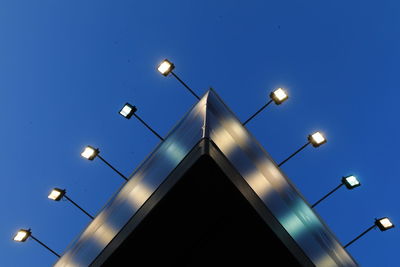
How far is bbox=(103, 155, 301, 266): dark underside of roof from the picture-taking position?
17.7 ft

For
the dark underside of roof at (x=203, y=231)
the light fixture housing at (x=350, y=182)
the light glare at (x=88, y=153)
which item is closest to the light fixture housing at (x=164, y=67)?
the light glare at (x=88, y=153)

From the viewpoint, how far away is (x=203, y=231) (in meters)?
5.89

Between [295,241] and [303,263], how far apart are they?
32 centimetres

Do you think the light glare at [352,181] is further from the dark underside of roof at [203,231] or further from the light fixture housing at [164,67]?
the light fixture housing at [164,67]

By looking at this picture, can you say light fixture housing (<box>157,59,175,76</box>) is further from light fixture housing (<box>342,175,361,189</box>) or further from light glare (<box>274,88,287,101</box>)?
light fixture housing (<box>342,175,361,189</box>)

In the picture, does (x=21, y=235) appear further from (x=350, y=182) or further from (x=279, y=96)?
(x=350, y=182)

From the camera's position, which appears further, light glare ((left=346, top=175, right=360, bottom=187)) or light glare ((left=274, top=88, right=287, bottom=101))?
light glare ((left=346, top=175, right=360, bottom=187))

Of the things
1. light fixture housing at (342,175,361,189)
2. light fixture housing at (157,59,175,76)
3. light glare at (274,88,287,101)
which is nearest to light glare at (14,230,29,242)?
light fixture housing at (157,59,175,76)

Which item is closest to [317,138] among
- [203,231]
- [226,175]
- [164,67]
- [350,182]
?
[350,182]

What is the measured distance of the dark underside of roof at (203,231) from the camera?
5.39 meters

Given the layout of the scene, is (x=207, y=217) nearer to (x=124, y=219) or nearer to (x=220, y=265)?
(x=220, y=265)

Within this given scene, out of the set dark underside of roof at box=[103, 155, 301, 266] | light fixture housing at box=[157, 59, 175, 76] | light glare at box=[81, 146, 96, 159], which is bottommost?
dark underside of roof at box=[103, 155, 301, 266]

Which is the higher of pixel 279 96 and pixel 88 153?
pixel 88 153

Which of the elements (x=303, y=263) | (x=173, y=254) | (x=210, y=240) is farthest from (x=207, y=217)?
(x=303, y=263)
